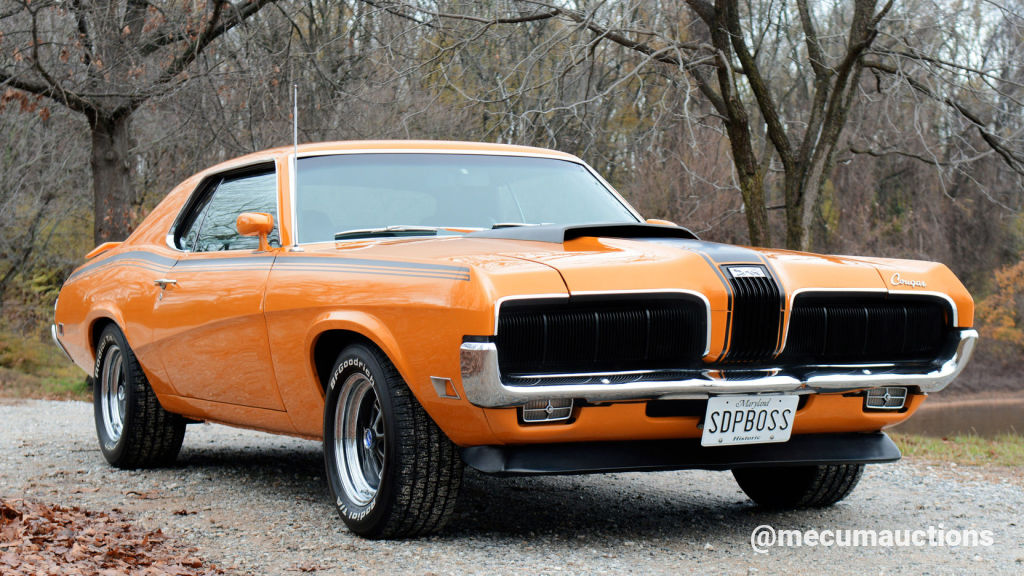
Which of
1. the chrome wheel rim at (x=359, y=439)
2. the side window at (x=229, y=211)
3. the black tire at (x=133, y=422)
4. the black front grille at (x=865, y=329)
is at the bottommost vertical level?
the black tire at (x=133, y=422)

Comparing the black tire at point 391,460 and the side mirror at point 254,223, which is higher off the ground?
the side mirror at point 254,223

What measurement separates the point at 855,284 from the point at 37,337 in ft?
56.7

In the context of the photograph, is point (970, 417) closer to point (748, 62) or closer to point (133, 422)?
point (748, 62)

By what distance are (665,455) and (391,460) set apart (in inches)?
40.2

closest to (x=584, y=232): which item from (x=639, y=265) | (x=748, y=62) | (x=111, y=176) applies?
(x=639, y=265)

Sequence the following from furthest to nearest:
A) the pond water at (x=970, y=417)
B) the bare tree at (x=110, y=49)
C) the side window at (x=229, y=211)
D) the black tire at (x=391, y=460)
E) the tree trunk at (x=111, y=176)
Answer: the pond water at (x=970, y=417), the tree trunk at (x=111, y=176), the bare tree at (x=110, y=49), the side window at (x=229, y=211), the black tire at (x=391, y=460)

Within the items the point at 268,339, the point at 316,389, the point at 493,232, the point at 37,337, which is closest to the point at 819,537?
the point at 493,232

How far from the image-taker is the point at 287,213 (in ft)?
16.5

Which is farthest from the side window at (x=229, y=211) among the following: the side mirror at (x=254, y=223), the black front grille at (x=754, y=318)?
the black front grille at (x=754, y=318)

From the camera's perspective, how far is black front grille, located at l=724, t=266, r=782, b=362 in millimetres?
3881

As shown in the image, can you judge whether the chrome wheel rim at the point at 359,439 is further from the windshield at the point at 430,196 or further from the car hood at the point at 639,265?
the windshield at the point at 430,196

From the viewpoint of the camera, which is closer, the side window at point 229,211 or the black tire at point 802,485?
the black tire at point 802,485

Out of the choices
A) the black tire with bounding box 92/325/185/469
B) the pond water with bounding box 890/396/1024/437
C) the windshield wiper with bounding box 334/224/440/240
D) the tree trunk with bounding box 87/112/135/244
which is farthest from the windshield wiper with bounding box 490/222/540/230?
the pond water with bounding box 890/396/1024/437

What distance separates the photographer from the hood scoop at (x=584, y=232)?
437 cm
